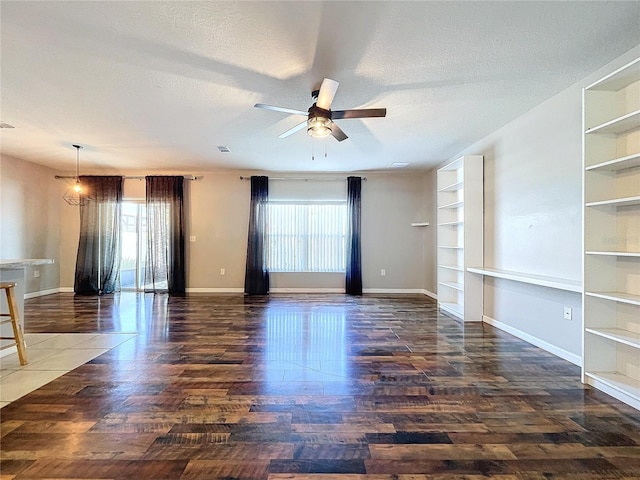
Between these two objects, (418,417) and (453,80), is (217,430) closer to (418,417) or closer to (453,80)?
(418,417)

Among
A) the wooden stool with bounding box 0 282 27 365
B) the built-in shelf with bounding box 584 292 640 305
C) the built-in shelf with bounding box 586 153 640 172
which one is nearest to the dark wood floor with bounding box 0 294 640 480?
the wooden stool with bounding box 0 282 27 365

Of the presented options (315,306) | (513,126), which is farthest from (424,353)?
(513,126)

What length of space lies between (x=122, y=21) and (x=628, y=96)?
12.0ft

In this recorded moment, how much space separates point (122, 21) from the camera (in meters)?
2.14

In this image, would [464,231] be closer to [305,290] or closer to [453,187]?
[453,187]

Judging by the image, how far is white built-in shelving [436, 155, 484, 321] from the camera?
4453 mm

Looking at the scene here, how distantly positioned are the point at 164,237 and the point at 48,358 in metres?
3.85

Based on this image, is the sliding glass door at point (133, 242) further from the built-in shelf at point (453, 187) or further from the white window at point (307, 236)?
the built-in shelf at point (453, 187)

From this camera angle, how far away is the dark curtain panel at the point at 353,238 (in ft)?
22.1

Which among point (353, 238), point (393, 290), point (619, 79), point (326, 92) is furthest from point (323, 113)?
point (393, 290)

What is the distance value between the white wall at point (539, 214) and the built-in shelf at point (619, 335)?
525mm

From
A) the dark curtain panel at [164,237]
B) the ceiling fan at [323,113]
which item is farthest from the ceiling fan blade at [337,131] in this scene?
the dark curtain panel at [164,237]

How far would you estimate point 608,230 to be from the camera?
2.44 meters

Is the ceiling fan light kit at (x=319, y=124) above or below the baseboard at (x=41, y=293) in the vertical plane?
above
